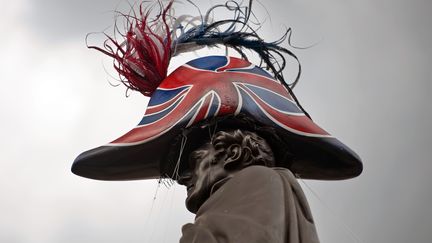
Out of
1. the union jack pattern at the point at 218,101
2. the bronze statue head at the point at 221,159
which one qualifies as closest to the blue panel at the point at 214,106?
the union jack pattern at the point at 218,101

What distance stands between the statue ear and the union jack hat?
9.6 inches

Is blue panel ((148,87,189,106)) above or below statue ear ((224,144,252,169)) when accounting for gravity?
above

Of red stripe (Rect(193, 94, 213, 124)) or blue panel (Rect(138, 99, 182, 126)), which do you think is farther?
blue panel (Rect(138, 99, 182, 126))

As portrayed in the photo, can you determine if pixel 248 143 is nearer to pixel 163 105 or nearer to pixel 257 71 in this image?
pixel 163 105

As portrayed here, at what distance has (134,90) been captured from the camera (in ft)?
16.2

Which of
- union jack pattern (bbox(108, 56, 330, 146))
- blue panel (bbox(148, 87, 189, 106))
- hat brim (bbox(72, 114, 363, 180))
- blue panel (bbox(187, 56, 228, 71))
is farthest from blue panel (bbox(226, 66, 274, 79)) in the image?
hat brim (bbox(72, 114, 363, 180))

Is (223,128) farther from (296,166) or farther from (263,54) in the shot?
(263,54)

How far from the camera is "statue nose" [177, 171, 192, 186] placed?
13.5 feet

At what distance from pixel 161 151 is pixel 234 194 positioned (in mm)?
918

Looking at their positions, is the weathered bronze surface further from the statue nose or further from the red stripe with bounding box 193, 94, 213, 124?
the red stripe with bounding box 193, 94, 213, 124

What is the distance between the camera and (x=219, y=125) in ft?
13.5

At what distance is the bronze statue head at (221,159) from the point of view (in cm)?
380

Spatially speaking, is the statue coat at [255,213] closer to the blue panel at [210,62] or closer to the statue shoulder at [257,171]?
the statue shoulder at [257,171]

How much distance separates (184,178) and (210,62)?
0.83 metres
